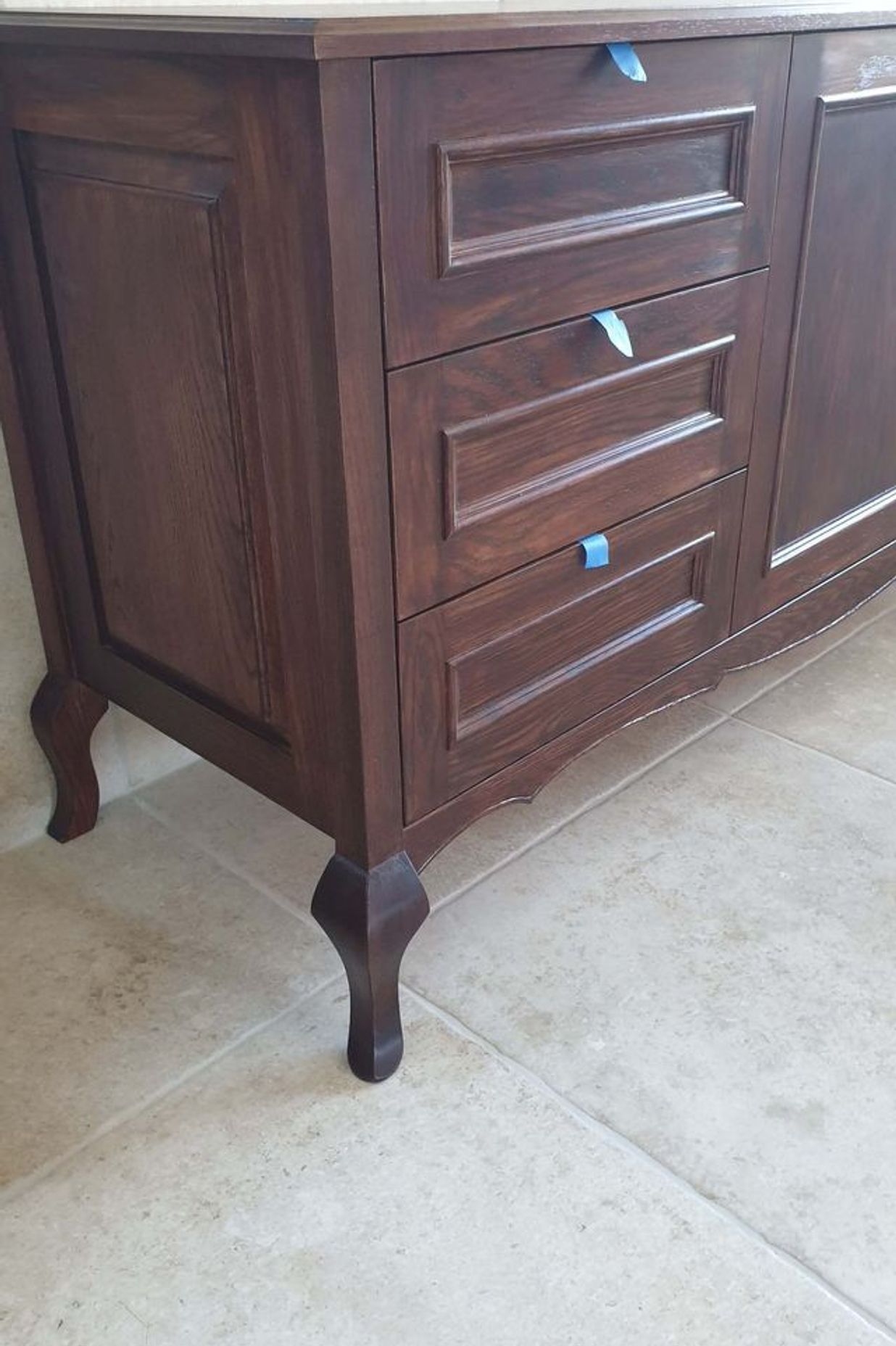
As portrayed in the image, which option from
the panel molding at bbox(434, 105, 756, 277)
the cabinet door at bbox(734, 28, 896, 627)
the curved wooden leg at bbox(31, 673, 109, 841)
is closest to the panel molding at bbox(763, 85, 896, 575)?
the cabinet door at bbox(734, 28, 896, 627)

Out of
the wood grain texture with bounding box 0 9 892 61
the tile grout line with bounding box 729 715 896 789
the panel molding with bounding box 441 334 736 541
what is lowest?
the tile grout line with bounding box 729 715 896 789

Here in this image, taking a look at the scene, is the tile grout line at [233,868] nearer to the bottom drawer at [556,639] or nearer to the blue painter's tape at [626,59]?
the bottom drawer at [556,639]

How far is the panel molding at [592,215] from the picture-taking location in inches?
34.2

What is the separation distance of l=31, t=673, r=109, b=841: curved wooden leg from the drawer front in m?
0.56

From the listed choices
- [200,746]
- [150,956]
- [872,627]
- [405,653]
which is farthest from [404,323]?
[872,627]

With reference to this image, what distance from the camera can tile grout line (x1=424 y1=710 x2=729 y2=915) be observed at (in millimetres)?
1359

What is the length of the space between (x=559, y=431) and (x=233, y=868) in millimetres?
663

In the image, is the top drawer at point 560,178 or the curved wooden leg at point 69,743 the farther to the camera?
the curved wooden leg at point 69,743

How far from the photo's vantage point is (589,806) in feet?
4.93

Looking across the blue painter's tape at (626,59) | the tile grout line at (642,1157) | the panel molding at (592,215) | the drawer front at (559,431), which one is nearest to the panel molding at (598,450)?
the drawer front at (559,431)

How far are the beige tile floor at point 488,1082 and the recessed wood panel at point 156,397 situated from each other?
32cm

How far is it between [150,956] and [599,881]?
19.4 inches

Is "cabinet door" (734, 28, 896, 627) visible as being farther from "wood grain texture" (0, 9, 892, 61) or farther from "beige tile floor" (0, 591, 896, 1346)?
"beige tile floor" (0, 591, 896, 1346)

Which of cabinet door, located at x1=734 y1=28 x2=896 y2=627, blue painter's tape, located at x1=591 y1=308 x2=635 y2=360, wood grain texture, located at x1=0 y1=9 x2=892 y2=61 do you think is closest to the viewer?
wood grain texture, located at x1=0 y1=9 x2=892 y2=61
